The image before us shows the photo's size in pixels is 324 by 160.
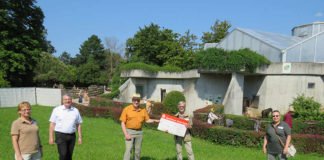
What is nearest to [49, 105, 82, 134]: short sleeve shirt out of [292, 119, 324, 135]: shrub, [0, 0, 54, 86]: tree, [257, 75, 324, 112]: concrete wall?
[292, 119, 324, 135]: shrub

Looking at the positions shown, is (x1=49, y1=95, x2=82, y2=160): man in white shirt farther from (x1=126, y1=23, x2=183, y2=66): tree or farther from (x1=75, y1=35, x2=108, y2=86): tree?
(x1=75, y1=35, x2=108, y2=86): tree

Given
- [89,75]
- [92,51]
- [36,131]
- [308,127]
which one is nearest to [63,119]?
[36,131]

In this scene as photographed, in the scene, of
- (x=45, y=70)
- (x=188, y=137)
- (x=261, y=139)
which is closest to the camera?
(x=188, y=137)

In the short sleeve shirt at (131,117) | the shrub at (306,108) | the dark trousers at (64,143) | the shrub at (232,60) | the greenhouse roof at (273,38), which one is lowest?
the shrub at (306,108)

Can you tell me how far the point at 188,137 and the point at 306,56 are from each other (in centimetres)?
1966

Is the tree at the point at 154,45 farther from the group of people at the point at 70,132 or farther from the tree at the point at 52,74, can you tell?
the group of people at the point at 70,132

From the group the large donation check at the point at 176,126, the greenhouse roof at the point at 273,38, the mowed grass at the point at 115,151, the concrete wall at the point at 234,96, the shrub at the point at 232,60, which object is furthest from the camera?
the greenhouse roof at the point at 273,38

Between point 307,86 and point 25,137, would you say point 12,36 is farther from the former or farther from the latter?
point 25,137

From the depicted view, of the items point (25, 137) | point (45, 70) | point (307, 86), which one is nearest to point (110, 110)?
point (307, 86)

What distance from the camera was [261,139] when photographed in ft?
45.1

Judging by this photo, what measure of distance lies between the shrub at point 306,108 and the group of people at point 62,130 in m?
15.1

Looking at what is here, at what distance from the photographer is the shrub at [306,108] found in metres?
20.4

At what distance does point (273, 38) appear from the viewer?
27.6m

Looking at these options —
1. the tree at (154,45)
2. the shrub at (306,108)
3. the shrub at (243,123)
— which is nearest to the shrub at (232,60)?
the shrub at (306,108)
